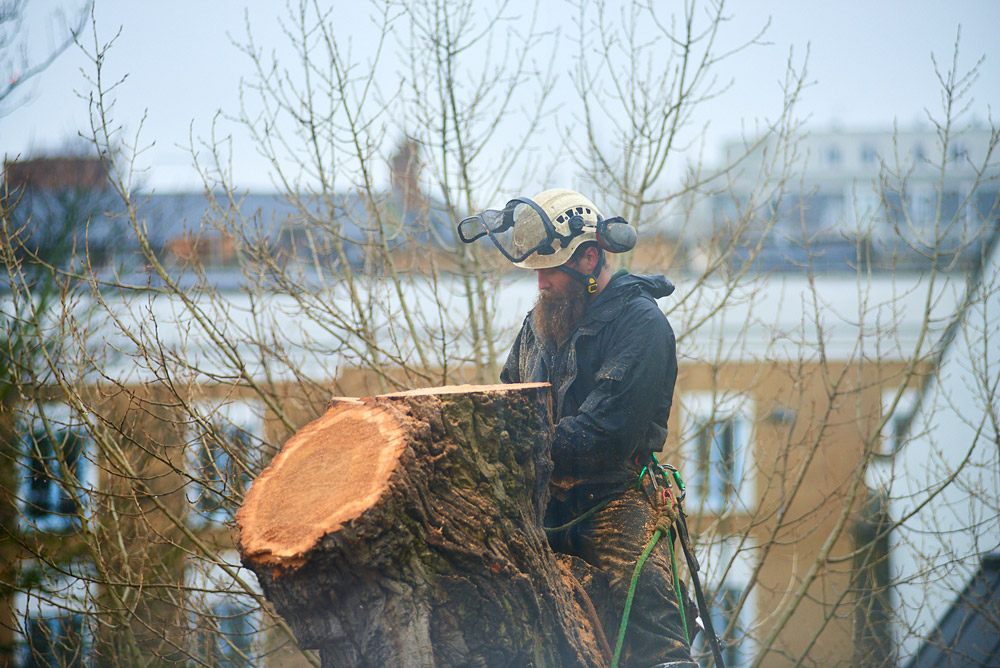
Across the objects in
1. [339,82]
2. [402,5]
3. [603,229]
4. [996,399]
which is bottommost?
[996,399]

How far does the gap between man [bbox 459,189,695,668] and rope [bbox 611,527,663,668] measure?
4 cm

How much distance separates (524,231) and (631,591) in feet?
4.29

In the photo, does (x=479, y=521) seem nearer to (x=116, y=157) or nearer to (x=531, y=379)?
(x=531, y=379)

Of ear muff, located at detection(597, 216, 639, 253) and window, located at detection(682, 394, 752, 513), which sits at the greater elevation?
ear muff, located at detection(597, 216, 639, 253)

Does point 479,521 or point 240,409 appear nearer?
point 479,521

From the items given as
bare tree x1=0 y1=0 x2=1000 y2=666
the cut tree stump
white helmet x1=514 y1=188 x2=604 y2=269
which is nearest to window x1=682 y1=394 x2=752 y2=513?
bare tree x1=0 y1=0 x2=1000 y2=666

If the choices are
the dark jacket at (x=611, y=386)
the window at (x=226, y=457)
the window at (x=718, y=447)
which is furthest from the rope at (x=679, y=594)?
the window at (x=718, y=447)

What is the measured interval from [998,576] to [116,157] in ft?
24.8

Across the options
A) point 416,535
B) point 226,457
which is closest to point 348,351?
point 226,457

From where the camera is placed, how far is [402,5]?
239 inches

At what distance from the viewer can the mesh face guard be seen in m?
3.03

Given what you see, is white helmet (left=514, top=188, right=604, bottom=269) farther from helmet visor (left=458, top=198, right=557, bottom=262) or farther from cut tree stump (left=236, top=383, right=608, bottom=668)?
cut tree stump (left=236, top=383, right=608, bottom=668)

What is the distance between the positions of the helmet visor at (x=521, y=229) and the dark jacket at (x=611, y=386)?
12.4 inches

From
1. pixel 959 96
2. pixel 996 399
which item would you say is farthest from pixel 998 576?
pixel 959 96
